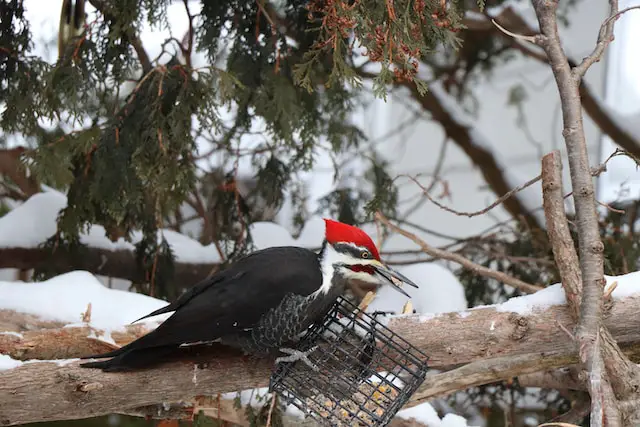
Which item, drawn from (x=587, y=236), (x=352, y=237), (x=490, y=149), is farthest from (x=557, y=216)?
(x=490, y=149)

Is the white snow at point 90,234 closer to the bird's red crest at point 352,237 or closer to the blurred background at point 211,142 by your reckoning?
the blurred background at point 211,142

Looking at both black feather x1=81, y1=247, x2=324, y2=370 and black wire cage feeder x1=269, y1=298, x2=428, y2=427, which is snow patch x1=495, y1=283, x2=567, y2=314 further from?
black feather x1=81, y1=247, x2=324, y2=370

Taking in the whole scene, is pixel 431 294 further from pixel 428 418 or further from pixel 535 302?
pixel 535 302

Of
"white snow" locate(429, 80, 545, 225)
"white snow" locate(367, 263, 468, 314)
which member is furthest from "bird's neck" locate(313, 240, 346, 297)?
"white snow" locate(429, 80, 545, 225)

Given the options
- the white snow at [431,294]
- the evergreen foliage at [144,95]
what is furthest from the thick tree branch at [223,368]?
the white snow at [431,294]

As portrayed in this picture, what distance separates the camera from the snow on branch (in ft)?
5.90

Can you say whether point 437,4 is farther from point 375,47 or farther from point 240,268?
point 240,268

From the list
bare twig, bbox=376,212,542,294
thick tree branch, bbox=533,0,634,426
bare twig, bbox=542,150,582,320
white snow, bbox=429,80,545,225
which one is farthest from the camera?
white snow, bbox=429,80,545,225

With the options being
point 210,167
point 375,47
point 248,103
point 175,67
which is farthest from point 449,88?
point 375,47

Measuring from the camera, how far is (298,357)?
1.77 m

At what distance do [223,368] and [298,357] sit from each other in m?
0.19

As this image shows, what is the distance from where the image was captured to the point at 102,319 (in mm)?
2232

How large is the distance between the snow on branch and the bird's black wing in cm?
13

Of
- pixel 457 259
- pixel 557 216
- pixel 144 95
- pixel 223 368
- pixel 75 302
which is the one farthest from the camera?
pixel 457 259
